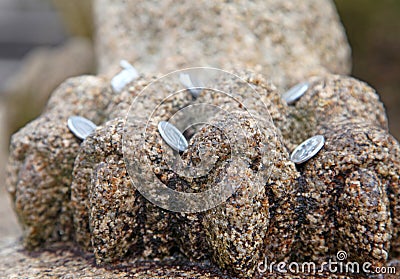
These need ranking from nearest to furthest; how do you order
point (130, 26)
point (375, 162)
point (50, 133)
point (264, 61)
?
point (375, 162), point (50, 133), point (264, 61), point (130, 26)

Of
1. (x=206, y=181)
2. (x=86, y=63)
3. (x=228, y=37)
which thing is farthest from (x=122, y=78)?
(x=86, y=63)

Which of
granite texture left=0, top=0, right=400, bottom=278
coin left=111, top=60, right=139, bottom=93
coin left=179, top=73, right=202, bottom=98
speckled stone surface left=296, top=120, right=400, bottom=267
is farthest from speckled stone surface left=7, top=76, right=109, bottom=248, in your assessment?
speckled stone surface left=296, top=120, right=400, bottom=267

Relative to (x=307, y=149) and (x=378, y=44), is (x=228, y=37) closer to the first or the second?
(x=307, y=149)

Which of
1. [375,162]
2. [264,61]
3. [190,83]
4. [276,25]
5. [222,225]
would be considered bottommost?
[222,225]

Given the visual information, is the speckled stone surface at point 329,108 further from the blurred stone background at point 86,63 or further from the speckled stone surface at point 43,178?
the blurred stone background at point 86,63

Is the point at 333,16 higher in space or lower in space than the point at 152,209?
higher

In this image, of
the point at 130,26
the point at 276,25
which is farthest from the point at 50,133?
the point at 276,25

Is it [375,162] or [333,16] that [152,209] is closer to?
[375,162]
